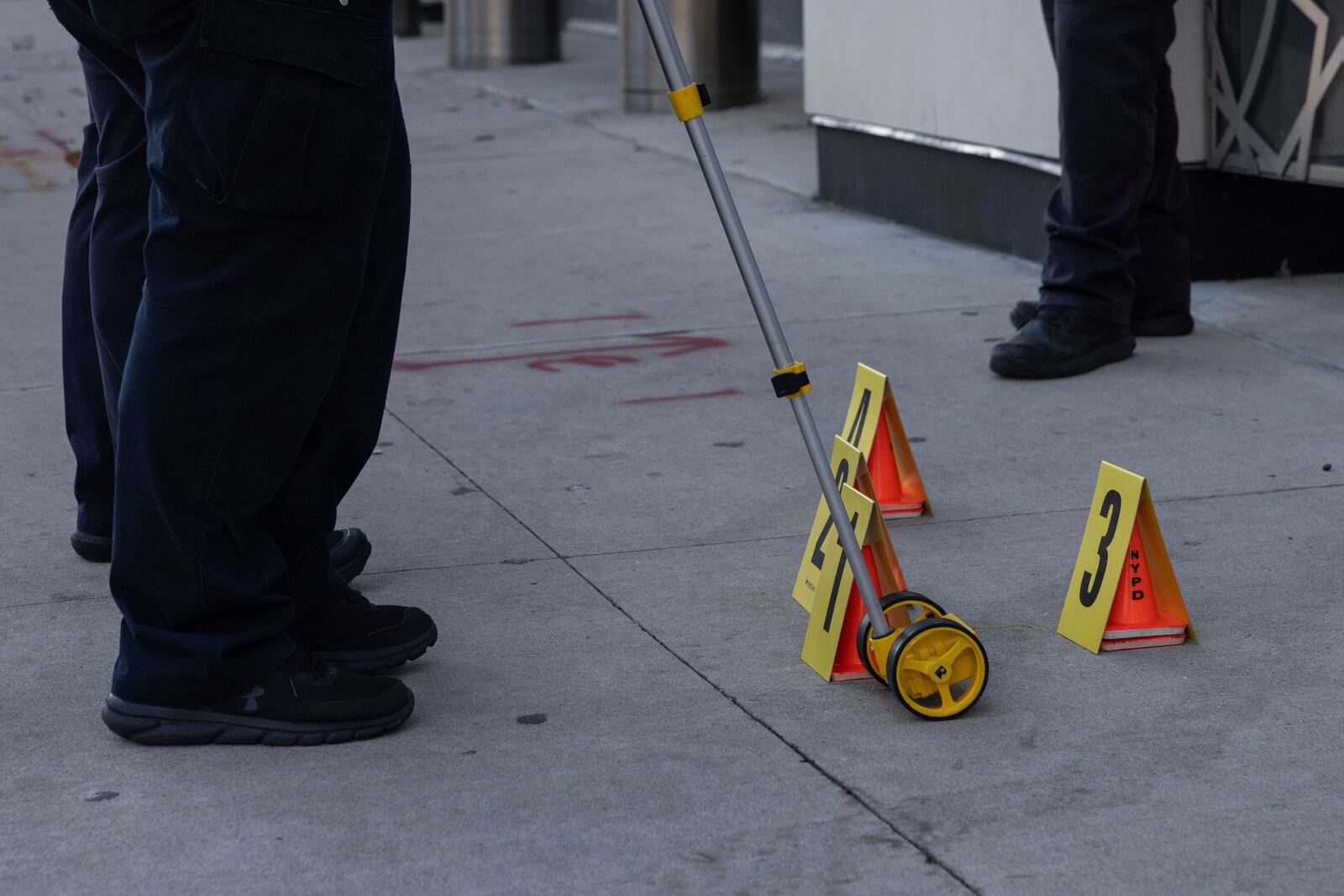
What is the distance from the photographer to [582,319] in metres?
5.07

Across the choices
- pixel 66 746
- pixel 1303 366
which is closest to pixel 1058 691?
pixel 66 746

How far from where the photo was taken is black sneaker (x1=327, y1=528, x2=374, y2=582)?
2.99 meters

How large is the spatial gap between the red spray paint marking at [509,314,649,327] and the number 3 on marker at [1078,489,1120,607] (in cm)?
253

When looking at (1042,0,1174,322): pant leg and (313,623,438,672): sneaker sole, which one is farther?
(1042,0,1174,322): pant leg

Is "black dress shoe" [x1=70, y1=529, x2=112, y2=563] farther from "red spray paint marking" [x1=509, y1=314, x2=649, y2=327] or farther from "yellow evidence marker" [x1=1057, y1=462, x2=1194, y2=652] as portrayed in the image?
"red spray paint marking" [x1=509, y1=314, x2=649, y2=327]

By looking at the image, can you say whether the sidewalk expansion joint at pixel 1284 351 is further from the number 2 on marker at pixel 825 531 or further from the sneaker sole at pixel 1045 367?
the number 2 on marker at pixel 825 531

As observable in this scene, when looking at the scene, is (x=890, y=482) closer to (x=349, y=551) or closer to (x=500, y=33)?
(x=349, y=551)

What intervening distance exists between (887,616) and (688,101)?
784 millimetres

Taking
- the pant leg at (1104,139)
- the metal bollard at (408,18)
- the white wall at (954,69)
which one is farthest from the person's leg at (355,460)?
the metal bollard at (408,18)

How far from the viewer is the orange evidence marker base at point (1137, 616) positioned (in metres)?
2.62

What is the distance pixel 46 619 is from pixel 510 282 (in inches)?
115

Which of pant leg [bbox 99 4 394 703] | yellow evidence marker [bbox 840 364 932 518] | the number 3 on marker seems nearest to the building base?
yellow evidence marker [bbox 840 364 932 518]

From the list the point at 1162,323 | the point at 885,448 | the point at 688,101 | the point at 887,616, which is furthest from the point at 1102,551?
the point at 1162,323

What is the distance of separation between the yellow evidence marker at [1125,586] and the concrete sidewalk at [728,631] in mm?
43
